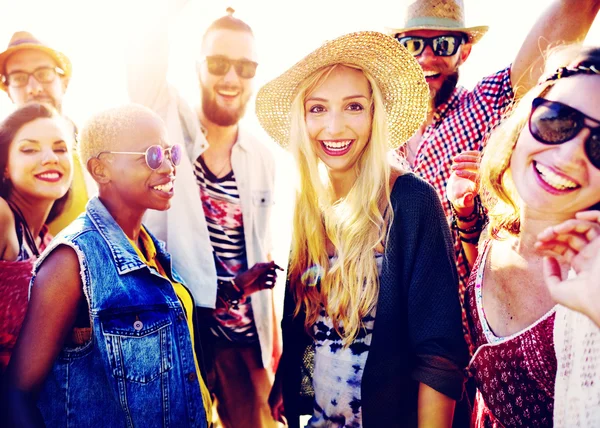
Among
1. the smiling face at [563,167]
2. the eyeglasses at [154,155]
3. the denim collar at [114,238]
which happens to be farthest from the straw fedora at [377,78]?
the denim collar at [114,238]

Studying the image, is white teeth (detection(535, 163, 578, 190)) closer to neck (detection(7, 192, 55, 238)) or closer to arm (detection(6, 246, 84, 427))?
arm (detection(6, 246, 84, 427))

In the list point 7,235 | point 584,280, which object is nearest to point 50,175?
point 7,235

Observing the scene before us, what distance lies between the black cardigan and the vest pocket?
2.66 feet

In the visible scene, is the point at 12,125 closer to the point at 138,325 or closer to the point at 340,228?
the point at 138,325

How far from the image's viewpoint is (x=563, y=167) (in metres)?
1.50

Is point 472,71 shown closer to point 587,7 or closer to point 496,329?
point 587,7

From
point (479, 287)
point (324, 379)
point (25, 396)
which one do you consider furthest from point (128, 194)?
point (479, 287)

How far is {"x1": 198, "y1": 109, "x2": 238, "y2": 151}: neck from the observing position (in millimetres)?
3555

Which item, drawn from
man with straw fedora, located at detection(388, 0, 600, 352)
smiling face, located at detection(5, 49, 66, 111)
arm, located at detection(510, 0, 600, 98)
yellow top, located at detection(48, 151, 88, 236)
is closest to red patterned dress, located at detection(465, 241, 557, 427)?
man with straw fedora, located at detection(388, 0, 600, 352)

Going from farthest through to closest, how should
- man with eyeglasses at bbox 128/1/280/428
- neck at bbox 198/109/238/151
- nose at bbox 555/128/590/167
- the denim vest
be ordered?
1. neck at bbox 198/109/238/151
2. man with eyeglasses at bbox 128/1/280/428
3. the denim vest
4. nose at bbox 555/128/590/167

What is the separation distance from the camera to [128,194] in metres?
2.15

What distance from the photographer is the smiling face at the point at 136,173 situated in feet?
6.96

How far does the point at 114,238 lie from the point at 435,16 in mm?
2611

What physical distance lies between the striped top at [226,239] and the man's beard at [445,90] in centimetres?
153
